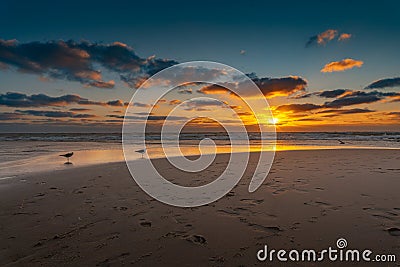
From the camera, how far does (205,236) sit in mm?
4211

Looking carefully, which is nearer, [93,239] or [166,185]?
[93,239]

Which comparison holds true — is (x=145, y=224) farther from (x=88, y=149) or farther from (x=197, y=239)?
(x=88, y=149)

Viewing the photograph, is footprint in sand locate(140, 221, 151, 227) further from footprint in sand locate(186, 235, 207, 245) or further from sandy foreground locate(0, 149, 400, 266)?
footprint in sand locate(186, 235, 207, 245)

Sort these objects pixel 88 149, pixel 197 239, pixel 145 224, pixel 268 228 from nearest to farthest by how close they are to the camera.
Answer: pixel 197 239
pixel 268 228
pixel 145 224
pixel 88 149

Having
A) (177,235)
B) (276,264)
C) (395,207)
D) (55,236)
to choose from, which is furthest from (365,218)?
(55,236)

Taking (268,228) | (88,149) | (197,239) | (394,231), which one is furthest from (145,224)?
(88,149)

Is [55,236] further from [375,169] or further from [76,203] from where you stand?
[375,169]

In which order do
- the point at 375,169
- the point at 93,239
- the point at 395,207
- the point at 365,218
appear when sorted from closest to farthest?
1. the point at 93,239
2. the point at 365,218
3. the point at 395,207
4. the point at 375,169

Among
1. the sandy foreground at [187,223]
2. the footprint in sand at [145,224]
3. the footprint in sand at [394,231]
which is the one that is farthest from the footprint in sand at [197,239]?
the footprint in sand at [394,231]

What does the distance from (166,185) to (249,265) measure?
495 cm

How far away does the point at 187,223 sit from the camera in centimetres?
481

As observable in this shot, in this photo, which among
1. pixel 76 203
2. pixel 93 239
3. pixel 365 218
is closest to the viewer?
pixel 93 239

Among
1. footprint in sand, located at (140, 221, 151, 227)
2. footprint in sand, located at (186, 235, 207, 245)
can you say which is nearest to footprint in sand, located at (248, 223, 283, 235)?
footprint in sand, located at (186, 235, 207, 245)

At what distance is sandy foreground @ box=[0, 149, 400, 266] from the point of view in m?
3.61
